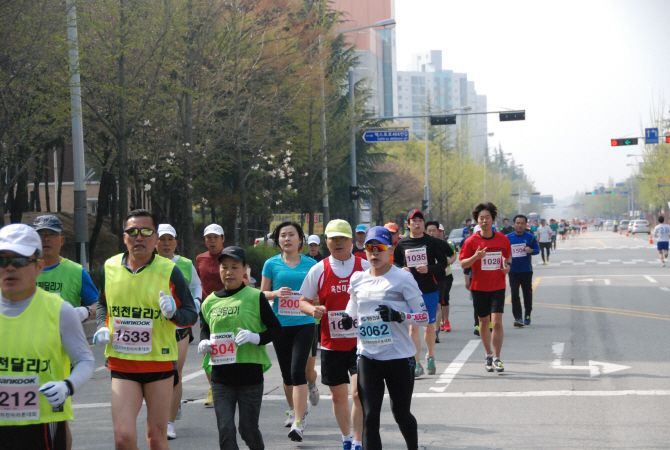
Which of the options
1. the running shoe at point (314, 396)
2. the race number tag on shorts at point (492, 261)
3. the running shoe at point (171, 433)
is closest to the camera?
the running shoe at point (171, 433)

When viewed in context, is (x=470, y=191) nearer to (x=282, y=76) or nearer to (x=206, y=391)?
(x=282, y=76)

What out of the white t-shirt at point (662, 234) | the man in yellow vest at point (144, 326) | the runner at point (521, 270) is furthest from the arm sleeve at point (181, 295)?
the white t-shirt at point (662, 234)

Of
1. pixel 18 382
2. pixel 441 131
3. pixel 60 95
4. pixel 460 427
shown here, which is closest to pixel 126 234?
pixel 18 382

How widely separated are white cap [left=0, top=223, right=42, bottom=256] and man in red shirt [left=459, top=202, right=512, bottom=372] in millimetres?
6465

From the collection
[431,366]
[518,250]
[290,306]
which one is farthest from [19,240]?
Result: [518,250]

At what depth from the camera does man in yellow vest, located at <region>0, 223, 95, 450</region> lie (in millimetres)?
3711

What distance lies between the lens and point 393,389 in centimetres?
547

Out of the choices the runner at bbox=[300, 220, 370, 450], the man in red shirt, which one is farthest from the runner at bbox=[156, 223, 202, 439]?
the man in red shirt

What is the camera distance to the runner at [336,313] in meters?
6.15

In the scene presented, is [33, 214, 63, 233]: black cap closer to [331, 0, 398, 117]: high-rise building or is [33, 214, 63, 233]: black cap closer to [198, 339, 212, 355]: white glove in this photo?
[198, 339, 212, 355]: white glove

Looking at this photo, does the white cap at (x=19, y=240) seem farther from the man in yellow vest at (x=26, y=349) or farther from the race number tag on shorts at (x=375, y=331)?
the race number tag on shorts at (x=375, y=331)

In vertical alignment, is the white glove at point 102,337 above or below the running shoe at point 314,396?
above

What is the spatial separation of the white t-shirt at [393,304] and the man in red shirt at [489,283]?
4.00 metres

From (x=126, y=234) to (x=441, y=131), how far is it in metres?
69.7
